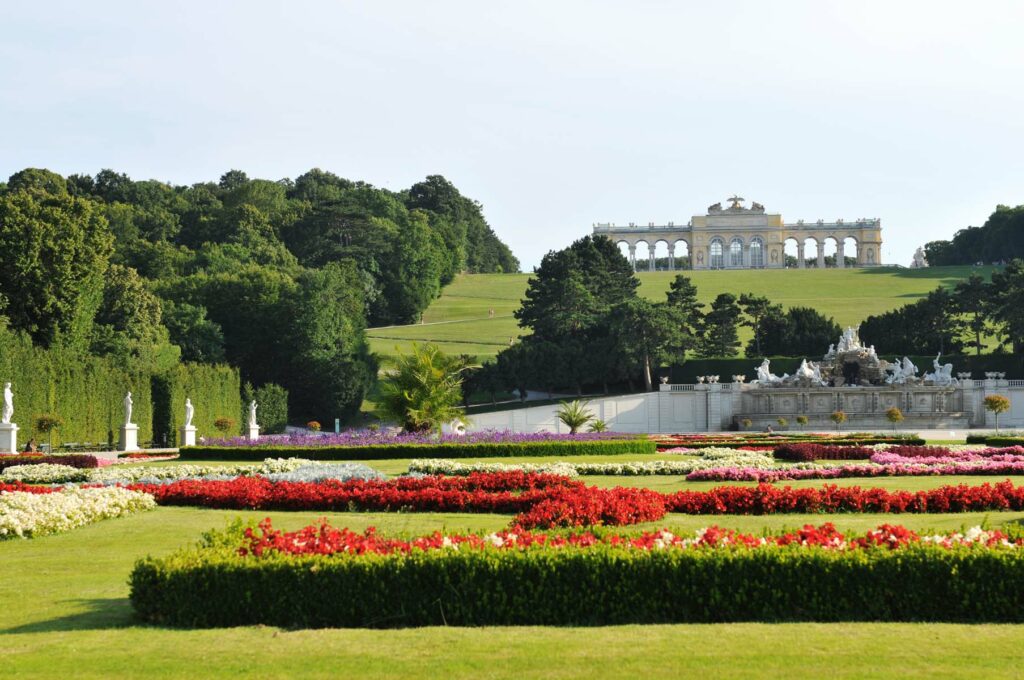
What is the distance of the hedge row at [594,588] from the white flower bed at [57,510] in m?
A: 5.34

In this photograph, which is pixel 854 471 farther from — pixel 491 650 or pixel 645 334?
pixel 645 334

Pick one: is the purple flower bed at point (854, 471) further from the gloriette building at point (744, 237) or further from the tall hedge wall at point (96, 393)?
the gloriette building at point (744, 237)

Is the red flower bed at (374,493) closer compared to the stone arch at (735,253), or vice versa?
the red flower bed at (374,493)

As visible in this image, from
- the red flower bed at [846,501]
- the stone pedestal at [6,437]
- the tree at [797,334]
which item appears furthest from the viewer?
the tree at [797,334]

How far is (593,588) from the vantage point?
29.9ft

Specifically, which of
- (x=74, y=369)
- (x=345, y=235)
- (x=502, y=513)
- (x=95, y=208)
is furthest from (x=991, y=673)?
(x=345, y=235)

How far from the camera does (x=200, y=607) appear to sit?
9.24 meters

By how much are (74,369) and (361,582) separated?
3436 cm

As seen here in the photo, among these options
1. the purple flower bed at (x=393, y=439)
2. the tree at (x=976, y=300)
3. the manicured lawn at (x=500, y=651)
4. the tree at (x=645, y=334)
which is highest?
the tree at (x=976, y=300)

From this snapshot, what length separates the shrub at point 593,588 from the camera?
898 centimetres

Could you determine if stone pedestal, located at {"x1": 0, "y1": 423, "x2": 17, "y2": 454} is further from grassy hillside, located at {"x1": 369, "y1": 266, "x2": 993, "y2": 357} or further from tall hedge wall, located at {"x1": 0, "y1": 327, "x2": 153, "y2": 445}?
grassy hillside, located at {"x1": 369, "y1": 266, "x2": 993, "y2": 357}

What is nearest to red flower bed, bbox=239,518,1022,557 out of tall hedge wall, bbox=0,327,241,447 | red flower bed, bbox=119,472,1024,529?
red flower bed, bbox=119,472,1024,529

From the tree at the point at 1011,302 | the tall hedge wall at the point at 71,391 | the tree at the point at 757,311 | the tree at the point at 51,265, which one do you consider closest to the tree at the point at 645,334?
the tree at the point at 757,311

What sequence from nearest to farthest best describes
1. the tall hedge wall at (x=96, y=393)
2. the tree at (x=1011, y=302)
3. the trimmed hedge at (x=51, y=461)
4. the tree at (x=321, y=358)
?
1. the trimmed hedge at (x=51, y=461)
2. the tall hedge wall at (x=96, y=393)
3. the tree at (x=321, y=358)
4. the tree at (x=1011, y=302)
